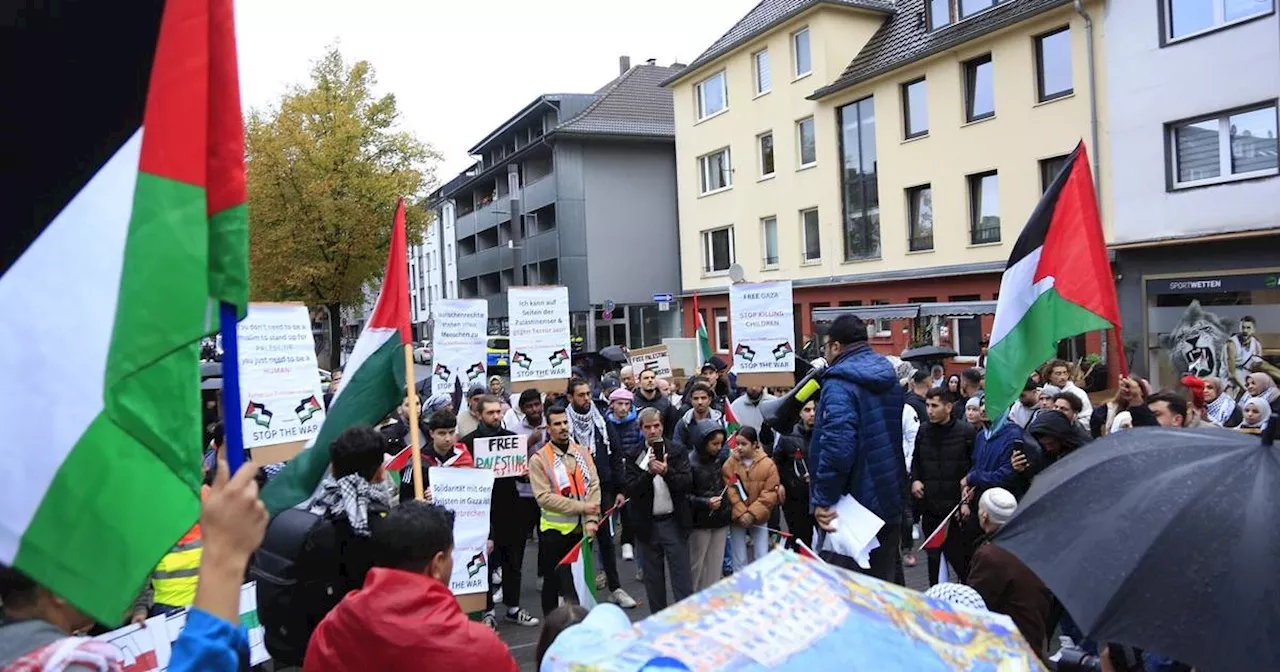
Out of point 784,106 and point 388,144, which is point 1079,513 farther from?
point 388,144

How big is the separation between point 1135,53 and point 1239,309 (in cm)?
557

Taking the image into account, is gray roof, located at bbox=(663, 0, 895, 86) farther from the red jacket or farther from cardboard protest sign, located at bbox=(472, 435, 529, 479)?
the red jacket

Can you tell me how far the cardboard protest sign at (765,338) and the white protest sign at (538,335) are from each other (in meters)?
2.02

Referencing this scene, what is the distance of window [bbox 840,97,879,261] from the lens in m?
26.7

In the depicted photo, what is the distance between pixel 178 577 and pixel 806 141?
2668cm

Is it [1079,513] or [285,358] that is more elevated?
[285,358]

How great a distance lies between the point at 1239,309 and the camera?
688 inches

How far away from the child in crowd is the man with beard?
172 centimetres

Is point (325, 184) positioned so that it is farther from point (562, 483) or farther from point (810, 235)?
point (562, 483)

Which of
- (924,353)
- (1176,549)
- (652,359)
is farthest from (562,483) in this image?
(924,353)

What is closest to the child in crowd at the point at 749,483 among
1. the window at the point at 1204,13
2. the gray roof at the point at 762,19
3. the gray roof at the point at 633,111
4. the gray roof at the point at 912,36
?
the window at the point at 1204,13

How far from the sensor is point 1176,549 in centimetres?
250

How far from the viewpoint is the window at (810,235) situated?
95.7ft

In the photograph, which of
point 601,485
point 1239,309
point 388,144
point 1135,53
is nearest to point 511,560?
point 601,485
